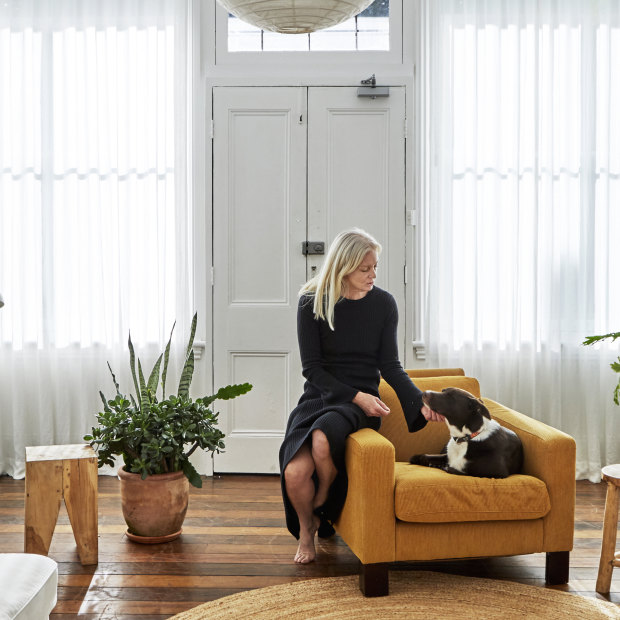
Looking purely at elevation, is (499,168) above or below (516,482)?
above

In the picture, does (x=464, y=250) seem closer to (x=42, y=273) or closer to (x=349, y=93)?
(x=349, y=93)

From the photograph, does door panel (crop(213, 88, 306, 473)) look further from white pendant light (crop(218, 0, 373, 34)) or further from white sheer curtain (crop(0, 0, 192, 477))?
white pendant light (crop(218, 0, 373, 34))

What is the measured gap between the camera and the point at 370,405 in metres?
3.12

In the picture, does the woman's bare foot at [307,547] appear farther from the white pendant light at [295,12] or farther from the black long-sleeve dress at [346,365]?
the white pendant light at [295,12]

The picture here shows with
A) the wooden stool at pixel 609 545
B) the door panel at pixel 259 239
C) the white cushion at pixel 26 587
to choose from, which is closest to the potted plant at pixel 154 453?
the door panel at pixel 259 239

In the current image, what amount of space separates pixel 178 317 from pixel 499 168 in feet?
6.52

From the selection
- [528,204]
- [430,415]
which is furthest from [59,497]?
[528,204]

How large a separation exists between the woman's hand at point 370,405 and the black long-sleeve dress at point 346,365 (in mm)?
23

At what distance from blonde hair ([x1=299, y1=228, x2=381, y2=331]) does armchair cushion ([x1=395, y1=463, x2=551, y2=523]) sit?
2.45ft

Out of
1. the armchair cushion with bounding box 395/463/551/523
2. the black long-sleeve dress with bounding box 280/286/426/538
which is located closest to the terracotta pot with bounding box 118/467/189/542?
the black long-sleeve dress with bounding box 280/286/426/538

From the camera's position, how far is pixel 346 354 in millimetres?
3244

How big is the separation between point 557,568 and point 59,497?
1.88 metres

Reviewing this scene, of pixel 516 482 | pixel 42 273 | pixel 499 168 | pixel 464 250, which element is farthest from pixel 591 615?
pixel 42 273

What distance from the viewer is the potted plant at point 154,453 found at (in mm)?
3297
